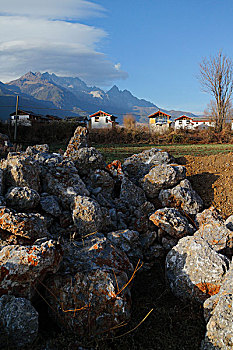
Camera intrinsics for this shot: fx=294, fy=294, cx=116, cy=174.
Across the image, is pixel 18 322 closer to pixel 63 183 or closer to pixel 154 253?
pixel 154 253

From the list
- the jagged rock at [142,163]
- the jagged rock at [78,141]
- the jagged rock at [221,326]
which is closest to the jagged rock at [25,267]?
the jagged rock at [221,326]

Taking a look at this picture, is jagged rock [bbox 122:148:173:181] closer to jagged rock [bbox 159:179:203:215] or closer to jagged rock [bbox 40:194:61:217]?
jagged rock [bbox 159:179:203:215]

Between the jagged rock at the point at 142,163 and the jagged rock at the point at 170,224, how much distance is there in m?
2.13

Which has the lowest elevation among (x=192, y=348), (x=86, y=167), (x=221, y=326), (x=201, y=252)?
(x=192, y=348)

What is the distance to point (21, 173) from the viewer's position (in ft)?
18.7

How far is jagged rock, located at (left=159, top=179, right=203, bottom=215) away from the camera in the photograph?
22.3 feet

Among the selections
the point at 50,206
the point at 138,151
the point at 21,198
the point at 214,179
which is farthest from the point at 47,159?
the point at 138,151

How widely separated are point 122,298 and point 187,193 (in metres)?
3.65

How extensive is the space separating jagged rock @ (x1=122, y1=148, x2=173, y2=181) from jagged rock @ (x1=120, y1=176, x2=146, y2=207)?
94cm

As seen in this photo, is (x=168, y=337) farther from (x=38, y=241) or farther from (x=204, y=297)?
(x=38, y=241)

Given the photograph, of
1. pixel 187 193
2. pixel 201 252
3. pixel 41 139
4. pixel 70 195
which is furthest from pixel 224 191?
pixel 41 139

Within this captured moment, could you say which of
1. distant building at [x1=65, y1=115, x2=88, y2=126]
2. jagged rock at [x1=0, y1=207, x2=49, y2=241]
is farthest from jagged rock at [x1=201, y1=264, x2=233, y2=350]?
distant building at [x1=65, y1=115, x2=88, y2=126]

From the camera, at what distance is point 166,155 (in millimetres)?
8523

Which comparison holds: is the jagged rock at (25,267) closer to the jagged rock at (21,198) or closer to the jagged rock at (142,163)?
the jagged rock at (21,198)
